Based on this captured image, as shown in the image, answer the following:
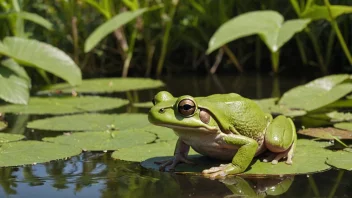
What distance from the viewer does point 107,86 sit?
536 centimetres

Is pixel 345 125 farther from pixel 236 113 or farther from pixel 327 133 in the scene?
pixel 236 113

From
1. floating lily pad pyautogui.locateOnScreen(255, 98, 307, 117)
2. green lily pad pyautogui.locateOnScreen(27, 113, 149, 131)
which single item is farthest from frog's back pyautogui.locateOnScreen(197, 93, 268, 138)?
floating lily pad pyautogui.locateOnScreen(255, 98, 307, 117)

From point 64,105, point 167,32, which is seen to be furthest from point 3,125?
point 167,32

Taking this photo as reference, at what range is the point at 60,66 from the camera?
461 cm

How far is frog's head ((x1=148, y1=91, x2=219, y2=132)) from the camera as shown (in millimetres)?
2426

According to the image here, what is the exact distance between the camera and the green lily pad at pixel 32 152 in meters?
2.84

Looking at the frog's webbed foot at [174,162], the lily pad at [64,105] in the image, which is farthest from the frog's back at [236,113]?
the lily pad at [64,105]

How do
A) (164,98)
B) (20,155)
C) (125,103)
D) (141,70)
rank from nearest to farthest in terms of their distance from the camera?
(164,98) < (20,155) < (125,103) < (141,70)

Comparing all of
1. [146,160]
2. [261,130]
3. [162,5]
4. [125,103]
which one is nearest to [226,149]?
[261,130]

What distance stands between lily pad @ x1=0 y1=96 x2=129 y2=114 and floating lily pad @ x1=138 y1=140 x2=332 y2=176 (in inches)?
57.2

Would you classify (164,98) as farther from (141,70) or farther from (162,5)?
(141,70)

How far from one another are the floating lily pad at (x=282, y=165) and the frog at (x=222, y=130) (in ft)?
0.11

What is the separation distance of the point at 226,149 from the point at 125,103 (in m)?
2.06

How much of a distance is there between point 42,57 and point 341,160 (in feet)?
8.45
